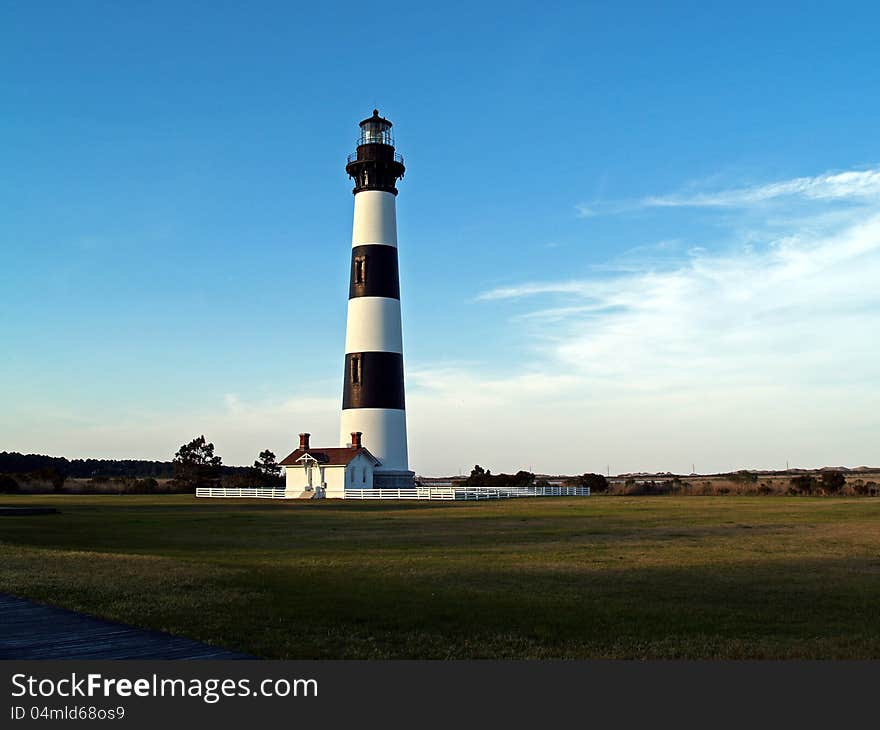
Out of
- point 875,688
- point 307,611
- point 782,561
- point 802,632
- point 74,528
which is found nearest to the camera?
point 875,688

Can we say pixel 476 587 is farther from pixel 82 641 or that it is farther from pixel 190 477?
pixel 190 477

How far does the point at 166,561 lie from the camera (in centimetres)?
1744

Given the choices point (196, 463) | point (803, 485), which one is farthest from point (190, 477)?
point (803, 485)

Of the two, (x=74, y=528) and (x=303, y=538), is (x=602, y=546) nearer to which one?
(x=303, y=538)

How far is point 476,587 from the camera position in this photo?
14.3m

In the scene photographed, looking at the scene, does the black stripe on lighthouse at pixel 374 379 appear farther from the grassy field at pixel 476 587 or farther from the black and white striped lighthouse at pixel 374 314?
the grassy field at pixel 476 587

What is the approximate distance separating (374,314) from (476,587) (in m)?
40.6

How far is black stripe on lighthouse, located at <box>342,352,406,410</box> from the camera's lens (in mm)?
53562

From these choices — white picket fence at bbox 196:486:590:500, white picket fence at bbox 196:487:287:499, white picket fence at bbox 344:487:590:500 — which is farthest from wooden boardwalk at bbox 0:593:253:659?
white picket fence at bbox 196:487:287:499

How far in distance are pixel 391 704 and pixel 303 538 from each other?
18761mm

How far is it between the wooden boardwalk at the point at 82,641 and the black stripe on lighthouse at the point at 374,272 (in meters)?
43.8

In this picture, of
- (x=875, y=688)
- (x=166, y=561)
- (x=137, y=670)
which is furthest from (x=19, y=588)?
(x=875, y=688)

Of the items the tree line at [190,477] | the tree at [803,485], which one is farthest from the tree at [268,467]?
the tree at [803,485]

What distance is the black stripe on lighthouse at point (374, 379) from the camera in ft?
176
